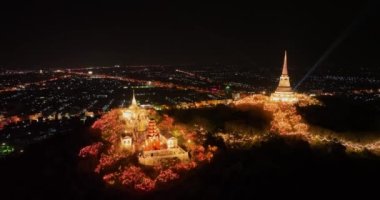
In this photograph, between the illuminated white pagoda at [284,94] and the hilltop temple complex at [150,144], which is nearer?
the hilltop temple complex at [150,144]

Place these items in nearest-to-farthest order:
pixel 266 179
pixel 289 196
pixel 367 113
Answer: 1. pixel 289 196
2. pixel 266 179
3. pixel 367 113

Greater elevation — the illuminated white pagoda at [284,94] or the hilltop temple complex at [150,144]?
the illuminated white pagoda at [284,94]

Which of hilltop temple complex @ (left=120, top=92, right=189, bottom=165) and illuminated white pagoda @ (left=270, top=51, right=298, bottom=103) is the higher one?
illuminated white pagoda @ (left=270, top=51, right=298, bottom=103)

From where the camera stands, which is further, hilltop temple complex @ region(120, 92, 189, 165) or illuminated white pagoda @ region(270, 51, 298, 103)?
illuminated white pagoda @ region(270, 51, 298, 103)

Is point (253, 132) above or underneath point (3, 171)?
above

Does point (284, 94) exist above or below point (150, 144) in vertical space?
above

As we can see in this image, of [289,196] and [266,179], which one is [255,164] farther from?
[289,196]

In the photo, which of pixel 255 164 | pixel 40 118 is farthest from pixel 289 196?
pixel 40 118

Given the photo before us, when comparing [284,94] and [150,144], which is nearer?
[150,144]
